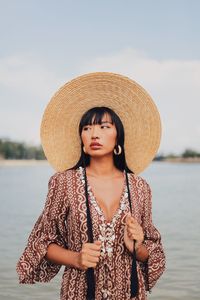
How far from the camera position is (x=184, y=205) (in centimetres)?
2144

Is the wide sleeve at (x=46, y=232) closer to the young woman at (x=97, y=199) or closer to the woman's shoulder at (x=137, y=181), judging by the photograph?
the young woman at (x=97, y=199)

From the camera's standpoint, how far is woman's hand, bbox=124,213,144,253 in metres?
2.47

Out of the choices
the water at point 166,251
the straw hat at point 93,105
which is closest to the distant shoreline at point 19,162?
the water at point 166,251

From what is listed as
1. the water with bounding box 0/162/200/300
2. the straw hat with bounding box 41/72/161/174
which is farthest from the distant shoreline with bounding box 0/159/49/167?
the straw hat with bounding box 41/72/161/174

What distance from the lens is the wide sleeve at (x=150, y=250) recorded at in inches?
105

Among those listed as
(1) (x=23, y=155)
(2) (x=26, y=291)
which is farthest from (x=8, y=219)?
(1) (x=23, y=155)

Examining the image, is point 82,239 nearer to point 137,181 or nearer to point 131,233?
point 131,233

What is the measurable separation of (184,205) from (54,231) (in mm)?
19112

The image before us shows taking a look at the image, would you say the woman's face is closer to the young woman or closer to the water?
the young woman

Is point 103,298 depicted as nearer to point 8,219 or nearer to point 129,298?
point 129,298

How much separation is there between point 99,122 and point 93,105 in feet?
0.44

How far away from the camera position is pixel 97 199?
259 cm

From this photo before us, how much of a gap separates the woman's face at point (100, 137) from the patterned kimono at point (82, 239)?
11 centimetres

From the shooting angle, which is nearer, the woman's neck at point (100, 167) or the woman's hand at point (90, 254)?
the woman's hand at point (90, 254)
